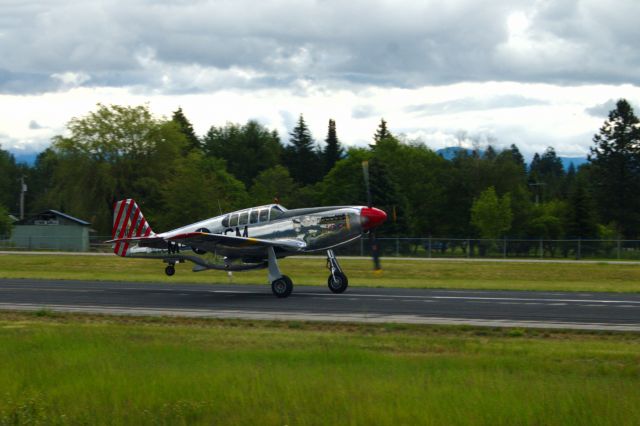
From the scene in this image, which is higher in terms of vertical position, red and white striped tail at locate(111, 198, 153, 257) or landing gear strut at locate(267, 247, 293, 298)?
red and white striped tail at locate(111, 198, 153, 257)

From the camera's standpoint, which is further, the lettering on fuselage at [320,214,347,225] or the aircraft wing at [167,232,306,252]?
the lettering on fuselage at [320,214,347,225]

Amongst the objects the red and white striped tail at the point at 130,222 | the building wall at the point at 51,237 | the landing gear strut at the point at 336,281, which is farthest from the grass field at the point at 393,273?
the building wall at the point at 51,237

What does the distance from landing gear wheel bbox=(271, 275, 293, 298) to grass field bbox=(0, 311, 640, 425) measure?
29.8 feet

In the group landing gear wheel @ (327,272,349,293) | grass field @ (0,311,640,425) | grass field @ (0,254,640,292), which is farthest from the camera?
grass field @ (0,254,640,292)

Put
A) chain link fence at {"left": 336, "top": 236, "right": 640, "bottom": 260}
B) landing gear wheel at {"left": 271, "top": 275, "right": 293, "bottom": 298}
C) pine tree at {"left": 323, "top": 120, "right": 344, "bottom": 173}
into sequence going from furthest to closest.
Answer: pine tree at {"left": 323, "top": 120, "right": 344, "bottom": 173}, chain link fence at {"left": 336, "top": 236, "right": 640, "bottom": 260}, landing gear wheel at {"left": 271, "top": 275, "right": 293, "bottom": 298}

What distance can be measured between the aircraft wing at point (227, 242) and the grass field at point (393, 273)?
21.2 feet

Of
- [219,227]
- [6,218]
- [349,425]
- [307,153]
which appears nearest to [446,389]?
[349,425]

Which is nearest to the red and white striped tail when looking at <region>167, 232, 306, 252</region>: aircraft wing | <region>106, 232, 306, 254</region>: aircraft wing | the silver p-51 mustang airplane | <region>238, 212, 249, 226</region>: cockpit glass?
the silver p-51 mustang airplane

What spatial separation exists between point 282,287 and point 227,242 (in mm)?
2313

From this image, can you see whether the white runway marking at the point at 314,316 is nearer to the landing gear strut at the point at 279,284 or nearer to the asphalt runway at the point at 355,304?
the asphalt runway at the point at 355,304

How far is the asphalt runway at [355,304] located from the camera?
20.2 m

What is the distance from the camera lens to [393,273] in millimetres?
43812

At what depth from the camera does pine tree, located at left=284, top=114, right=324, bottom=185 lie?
4958 inches

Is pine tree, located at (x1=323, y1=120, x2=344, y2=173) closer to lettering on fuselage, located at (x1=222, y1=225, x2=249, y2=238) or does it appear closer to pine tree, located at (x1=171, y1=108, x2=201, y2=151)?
pine tree, located at (x1=171, y1=108, x2=201, y2=151)
